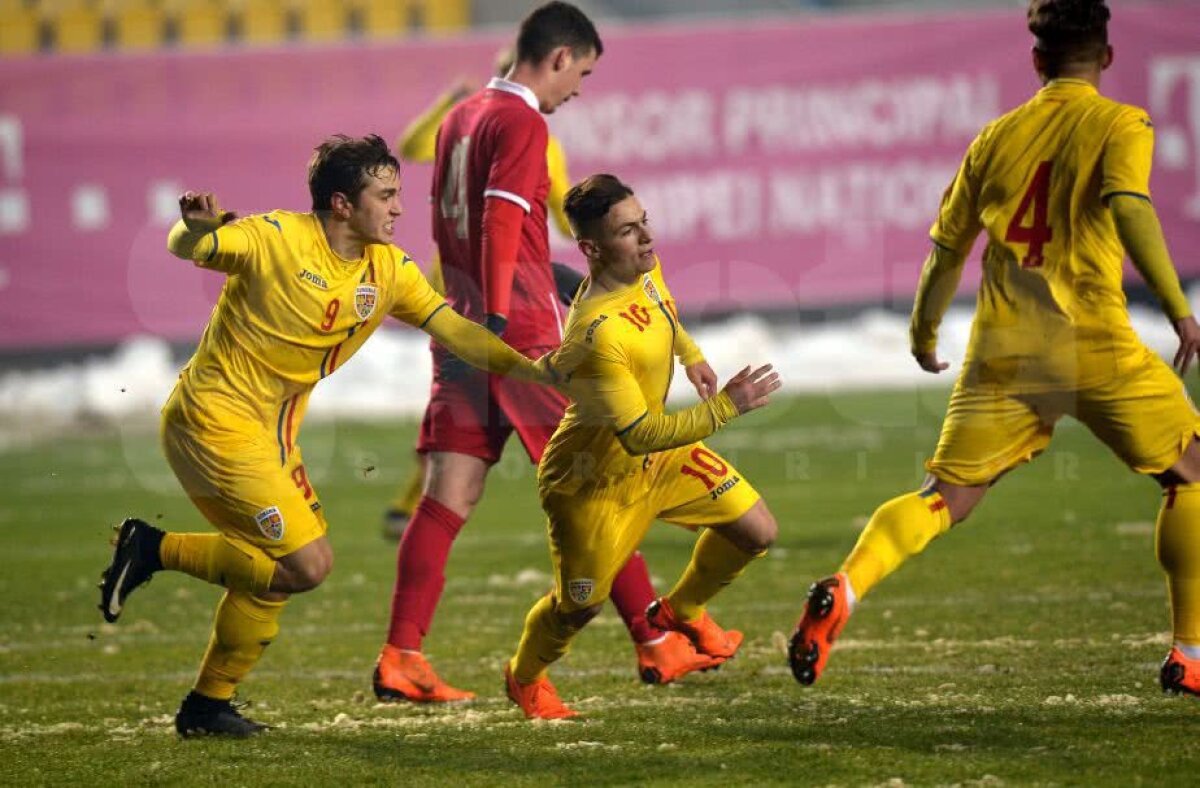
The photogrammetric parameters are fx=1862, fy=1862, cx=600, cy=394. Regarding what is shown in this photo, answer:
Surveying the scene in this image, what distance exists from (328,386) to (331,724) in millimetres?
12277

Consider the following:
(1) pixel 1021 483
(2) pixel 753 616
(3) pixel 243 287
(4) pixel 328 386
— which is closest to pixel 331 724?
(3) pixel 243 287

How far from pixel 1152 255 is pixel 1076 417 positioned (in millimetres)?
530

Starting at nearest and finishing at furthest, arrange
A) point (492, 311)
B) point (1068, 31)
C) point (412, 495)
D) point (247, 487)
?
point (1068, 31) → point (247, 487) → point (492, 311) → point (412, 495)

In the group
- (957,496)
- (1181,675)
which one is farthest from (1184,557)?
(957,496)

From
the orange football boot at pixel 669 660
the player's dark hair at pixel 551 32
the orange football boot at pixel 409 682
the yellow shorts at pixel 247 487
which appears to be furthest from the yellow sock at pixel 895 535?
the player's dark hair at pixel 551 32

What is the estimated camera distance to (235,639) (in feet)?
18.6

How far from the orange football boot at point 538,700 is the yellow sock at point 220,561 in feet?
2.75

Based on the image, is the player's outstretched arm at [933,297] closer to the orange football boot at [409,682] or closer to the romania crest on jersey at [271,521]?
the orange football boot at [409,682]

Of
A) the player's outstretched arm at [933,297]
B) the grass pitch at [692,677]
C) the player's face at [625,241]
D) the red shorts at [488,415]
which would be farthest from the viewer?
the red shorts at [488,415]

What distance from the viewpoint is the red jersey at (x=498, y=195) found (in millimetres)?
6535

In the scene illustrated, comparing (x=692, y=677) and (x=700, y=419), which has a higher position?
(x=700, y=419)

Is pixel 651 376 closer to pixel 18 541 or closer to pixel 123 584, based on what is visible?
pixel 123 584

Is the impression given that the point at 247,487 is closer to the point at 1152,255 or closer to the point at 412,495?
the point at 1152,255

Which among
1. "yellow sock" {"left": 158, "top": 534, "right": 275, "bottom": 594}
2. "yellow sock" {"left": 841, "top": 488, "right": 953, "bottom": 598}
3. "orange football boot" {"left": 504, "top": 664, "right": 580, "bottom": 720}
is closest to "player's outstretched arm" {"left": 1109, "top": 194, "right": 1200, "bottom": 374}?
"yellow sock" {"left": 841, "top": 488, "right": 953, "bottom": 598}
